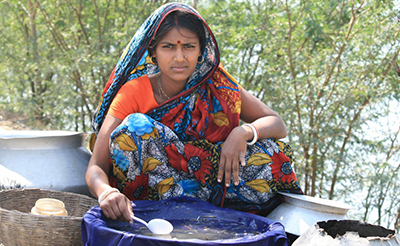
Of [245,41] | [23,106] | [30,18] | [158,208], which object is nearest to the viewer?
[158,208]

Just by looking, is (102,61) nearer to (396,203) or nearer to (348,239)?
(396,203)

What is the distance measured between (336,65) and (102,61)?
241 centimetres

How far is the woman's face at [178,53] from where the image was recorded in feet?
7.97

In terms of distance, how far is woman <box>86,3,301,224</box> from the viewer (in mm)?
2270

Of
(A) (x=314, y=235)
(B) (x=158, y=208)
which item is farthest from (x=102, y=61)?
(A) (x=314, y=235)

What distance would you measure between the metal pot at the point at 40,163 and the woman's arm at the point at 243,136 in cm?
88

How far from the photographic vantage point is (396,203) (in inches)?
168

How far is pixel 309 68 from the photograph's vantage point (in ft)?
14.6

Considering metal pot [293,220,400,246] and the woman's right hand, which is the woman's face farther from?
metal pot [293,220,400,246]

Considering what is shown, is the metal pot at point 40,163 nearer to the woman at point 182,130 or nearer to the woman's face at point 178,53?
the woman at point 182,130

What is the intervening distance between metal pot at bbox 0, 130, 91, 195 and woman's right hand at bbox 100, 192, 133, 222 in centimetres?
81

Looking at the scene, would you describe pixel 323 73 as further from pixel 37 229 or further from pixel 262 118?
pixel 37 229

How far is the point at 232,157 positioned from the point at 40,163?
1094 mm

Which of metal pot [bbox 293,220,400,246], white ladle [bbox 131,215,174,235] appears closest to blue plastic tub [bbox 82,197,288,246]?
white ladle [bbox 131,215,174,235]
